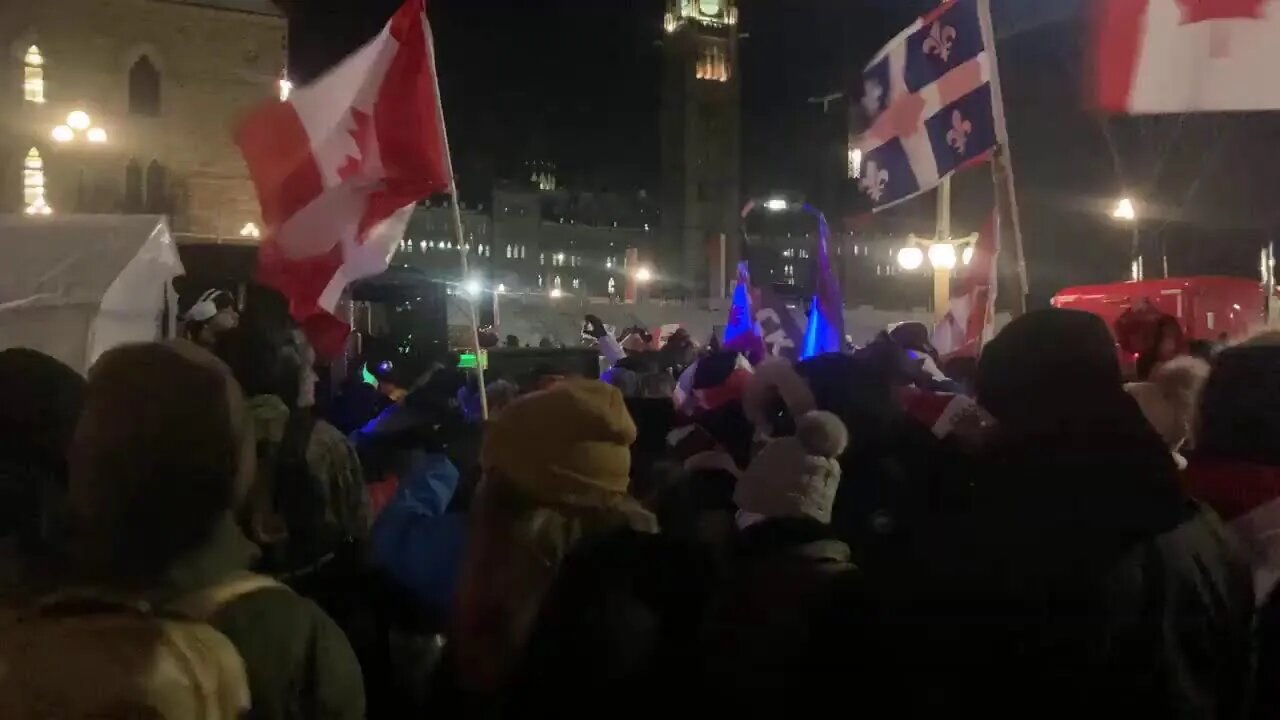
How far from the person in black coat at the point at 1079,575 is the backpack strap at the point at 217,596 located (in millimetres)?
1434

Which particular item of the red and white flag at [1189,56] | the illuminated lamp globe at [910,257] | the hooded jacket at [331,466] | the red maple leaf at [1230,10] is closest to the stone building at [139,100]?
the illuminated lamp globe at [910,257]

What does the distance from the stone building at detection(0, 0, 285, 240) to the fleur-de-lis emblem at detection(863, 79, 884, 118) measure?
23.7 m

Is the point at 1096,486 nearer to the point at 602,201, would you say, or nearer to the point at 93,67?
the point at 93,67

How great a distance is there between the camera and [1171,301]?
61.9ft

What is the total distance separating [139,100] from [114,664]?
31287mm

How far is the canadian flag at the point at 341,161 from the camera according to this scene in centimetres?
582

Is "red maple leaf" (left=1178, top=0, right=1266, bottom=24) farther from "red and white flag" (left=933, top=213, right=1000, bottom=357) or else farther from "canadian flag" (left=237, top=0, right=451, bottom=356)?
"red and white flag" (left=933, top=213, right=1000, bottom=357)

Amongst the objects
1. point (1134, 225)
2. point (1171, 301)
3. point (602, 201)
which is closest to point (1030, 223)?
point (1134, 225)

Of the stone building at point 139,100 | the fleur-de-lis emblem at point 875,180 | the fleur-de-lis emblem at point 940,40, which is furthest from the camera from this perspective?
the stone building at point 139,100

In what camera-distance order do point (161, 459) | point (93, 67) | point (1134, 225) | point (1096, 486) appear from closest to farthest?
1. point (161, 459)
2. point (1096, 486)
3. point (1134, 225)
4. point (93, 67)

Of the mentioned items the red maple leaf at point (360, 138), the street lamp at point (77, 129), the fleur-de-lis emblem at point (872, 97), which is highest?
the street lamp at point (77, 129)

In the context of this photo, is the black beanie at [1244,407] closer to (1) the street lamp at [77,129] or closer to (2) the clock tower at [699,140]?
(1) the street lamp at [77,129]

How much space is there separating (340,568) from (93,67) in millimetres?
29269

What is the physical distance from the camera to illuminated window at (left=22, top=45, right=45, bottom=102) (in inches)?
1066
